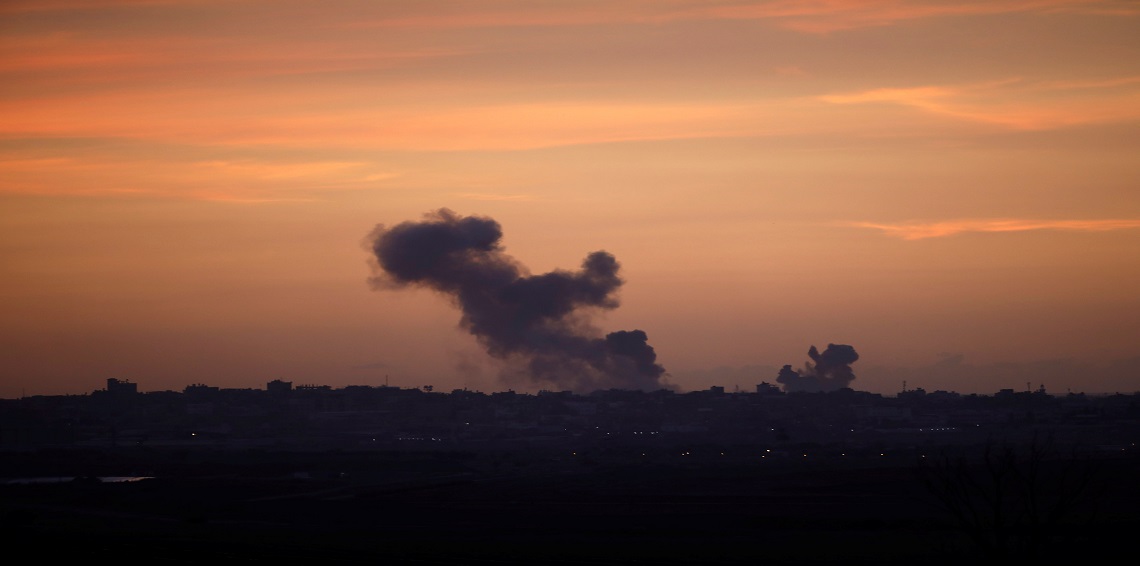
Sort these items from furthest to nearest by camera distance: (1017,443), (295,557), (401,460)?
(1017,443)
(401,460)
(295,557)

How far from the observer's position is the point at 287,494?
324 ft

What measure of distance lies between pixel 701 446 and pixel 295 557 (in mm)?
112930

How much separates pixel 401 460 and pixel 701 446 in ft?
150

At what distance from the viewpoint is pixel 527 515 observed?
79.7 m

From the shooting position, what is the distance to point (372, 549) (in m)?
61.8

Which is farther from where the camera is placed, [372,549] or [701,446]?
[701,446]

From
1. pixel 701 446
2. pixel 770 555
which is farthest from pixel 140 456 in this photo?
pixel 770 555

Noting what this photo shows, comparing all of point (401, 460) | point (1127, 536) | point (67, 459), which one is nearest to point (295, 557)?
point (1127, 536)

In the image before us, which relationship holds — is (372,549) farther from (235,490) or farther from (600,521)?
(235,490)

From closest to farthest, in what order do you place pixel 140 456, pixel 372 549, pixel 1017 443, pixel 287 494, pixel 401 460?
pixel 372 549 → pixel 287 494 → pixel 401 460 → pixel 140 456 → pixel 1017 443

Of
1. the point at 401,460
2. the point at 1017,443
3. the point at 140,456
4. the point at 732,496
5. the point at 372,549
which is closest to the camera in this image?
the point at 372,549

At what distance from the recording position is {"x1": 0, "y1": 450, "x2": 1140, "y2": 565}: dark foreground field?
59.2m

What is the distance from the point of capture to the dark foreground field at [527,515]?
5925cm

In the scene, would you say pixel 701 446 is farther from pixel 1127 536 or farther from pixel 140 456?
pixel 1127 536
